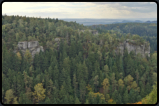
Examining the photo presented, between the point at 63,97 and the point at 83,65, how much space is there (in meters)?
11.0

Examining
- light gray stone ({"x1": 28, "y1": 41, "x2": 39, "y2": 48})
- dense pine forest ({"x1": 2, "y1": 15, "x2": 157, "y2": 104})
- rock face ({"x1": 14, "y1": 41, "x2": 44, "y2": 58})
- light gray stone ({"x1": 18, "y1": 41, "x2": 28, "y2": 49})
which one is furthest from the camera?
light gray stone ({"x1": 28, "y1": 41, "x2": 39, "y2": 48})

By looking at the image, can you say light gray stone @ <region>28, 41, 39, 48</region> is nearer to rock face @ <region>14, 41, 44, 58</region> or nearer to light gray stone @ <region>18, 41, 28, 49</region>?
rock face @ <region>14, 41, 44, 58</region>

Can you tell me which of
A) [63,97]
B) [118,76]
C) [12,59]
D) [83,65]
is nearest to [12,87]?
[12,59]

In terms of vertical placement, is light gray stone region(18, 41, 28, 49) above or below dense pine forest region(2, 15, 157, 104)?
above

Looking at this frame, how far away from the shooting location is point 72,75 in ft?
135

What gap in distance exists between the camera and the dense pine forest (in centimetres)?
3347

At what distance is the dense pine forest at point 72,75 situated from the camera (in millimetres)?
33469

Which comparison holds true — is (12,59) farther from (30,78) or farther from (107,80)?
(107,80)

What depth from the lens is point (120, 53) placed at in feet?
170

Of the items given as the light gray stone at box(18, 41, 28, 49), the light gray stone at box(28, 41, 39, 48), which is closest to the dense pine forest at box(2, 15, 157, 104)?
the light gray stone at box(18, 41, 28, 49)

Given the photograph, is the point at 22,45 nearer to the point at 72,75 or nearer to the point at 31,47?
the point at 31,47

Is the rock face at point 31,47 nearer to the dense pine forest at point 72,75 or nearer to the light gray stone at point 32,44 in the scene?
the light gray stone at point 32,44

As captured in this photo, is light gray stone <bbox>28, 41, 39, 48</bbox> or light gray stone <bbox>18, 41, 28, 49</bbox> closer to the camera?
light gray stone <bbox>18, 41, 28, 49</bbox>

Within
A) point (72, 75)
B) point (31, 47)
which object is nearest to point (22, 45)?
point (31, 47)
